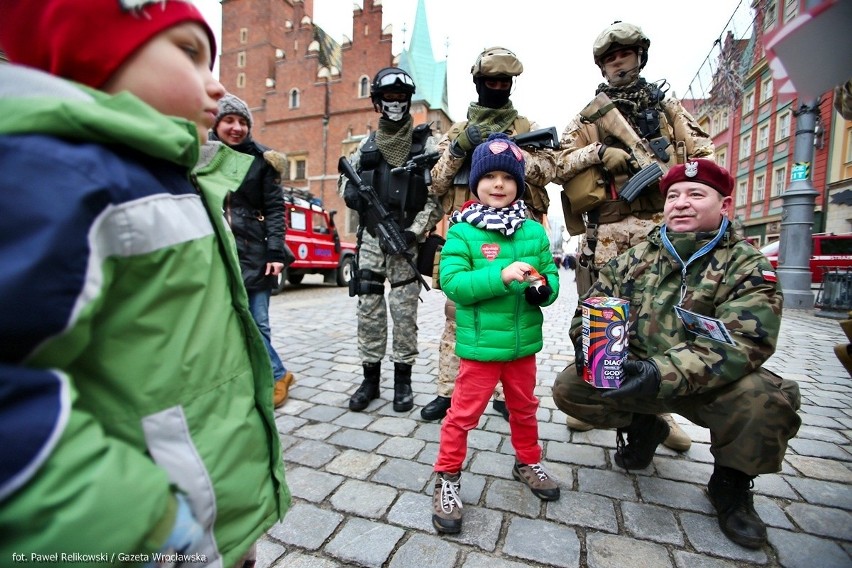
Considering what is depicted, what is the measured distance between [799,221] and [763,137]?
21.6 meters

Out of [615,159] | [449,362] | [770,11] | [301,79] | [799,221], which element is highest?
[301,79]

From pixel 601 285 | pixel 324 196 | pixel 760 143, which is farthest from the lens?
pixel 324 196

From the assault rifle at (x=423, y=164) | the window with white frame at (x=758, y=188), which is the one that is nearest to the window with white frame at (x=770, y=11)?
the assault rifle at (x=423, y=164)

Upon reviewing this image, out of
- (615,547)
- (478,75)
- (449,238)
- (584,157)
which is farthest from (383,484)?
(478,75)

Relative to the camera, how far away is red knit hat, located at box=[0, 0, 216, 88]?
760 millimetres

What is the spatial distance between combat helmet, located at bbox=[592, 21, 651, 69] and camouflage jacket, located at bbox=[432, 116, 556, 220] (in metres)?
0.63

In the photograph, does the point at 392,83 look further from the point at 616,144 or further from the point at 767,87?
the point at 767,87

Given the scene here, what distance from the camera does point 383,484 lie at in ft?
6.95

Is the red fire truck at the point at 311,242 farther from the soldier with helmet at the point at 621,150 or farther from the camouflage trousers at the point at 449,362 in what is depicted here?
the soldier with helmet at the point at 621,150

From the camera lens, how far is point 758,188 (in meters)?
26.1

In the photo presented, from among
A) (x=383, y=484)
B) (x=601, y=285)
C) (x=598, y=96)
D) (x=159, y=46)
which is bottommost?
(x=383, y=484)

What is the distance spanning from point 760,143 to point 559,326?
2691 centimetres

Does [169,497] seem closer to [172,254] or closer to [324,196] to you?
[172,254]

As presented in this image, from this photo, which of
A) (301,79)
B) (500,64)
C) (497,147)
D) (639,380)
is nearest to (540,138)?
(500,64)
